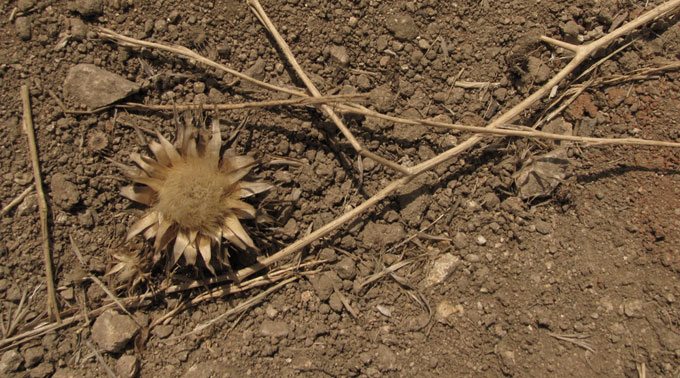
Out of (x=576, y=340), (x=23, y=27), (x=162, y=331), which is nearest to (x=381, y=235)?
(x=576, y=340)

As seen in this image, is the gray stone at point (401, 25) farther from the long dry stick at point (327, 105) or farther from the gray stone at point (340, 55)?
the long dry stick at point (327, 105)

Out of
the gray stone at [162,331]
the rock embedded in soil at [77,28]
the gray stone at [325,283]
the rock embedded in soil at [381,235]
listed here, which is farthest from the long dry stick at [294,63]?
the gray stone at [162,331]

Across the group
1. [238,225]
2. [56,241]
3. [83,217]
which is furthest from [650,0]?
[56,241]

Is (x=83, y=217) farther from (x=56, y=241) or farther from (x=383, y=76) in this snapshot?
(x=383, y=76)

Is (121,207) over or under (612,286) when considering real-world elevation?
over

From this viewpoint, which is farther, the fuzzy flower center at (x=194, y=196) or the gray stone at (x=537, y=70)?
the gray stone at (x=537, y=70)

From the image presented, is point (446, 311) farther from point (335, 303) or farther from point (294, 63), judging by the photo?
point (294, 63)

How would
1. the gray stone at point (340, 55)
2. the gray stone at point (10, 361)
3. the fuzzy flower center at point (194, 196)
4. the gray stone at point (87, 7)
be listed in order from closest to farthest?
the fuzzy flower center at point (194, 196) → the gray stone at point (10, 361) → the gray stone at point (87, 7) → the gray stone at point (340, 55)
